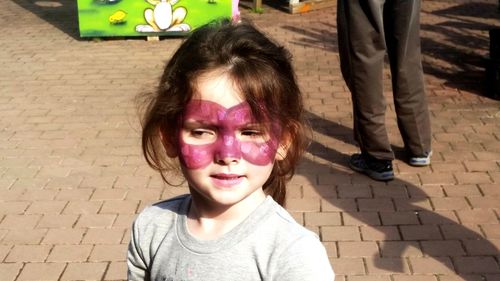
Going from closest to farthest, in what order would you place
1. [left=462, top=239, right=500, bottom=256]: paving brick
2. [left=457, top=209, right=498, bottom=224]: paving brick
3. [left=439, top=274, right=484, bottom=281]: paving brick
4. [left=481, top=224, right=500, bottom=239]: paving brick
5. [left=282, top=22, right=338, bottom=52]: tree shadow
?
[left=439, top=274, right=484, bottom=281]: paving brick < [left=462, top=239, right=500, bottom=256]: paving brick < [left=481, top=224, right=500, bottom=239]: paving brick < [left=457, top=209, right=498, bottom=224]: paving brick < [left=282, top=22, right=338, bottom=52]: tree shadow

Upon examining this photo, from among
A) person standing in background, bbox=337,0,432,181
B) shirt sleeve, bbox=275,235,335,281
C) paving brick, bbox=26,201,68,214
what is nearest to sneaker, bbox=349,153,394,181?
person standing in background, bbox=337,0,432,181

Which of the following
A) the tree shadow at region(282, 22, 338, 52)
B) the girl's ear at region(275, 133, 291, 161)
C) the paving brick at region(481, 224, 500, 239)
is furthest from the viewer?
the tree shadow at region(282, 22, 338, 52)

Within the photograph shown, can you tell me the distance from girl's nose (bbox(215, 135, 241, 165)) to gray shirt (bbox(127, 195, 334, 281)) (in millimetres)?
163

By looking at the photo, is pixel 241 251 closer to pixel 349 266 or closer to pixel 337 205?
pixel 349 266

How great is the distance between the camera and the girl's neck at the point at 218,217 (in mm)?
1747

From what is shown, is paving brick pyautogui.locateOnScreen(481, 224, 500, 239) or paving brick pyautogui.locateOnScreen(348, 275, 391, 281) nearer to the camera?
paving brick pyautogui.locateOnScreen(348, 275, 391, 281)

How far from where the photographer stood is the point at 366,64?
4.29 meters

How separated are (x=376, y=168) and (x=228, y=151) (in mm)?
2962

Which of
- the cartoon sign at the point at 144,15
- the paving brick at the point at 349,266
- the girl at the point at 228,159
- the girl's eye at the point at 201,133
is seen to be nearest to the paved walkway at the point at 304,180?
the paving brick at the point at 349,266

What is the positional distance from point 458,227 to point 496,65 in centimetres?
279

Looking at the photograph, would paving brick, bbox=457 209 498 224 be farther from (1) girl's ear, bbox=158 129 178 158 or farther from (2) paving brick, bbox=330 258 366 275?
(1) girl's ear, bbox=158 129 178 158

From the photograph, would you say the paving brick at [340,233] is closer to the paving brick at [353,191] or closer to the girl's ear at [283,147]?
the paving brick at [353,191]

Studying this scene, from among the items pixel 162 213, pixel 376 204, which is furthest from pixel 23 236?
pixel 162 213

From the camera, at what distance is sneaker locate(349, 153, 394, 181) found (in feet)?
14.7
